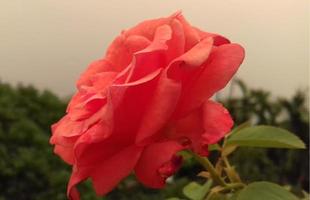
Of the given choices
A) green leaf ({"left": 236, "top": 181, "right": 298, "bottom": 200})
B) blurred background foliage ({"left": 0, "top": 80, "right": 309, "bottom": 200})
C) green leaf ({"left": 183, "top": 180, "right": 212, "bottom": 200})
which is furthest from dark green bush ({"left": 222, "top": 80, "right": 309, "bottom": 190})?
green leaf ({"left": 236, "top": 181, "right": 298, "bottom": 200})

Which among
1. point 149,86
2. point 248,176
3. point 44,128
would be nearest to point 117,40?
point 149,86

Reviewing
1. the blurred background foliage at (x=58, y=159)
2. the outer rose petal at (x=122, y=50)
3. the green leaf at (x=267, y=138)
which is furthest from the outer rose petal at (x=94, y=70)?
the blurred background foliage at (x=58, y=159)

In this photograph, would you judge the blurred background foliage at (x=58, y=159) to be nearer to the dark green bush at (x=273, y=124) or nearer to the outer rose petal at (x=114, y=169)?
the dark green bush at (x=273, y=124)

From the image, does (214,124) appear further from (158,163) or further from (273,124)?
(273,124)

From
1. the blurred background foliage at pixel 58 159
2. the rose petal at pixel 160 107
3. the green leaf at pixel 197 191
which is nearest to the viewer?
the rose petal at pixel 160 107

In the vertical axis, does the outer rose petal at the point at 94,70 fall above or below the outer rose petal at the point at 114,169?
above

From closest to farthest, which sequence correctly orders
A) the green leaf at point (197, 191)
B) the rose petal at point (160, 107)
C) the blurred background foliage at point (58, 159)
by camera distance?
1. the rose petal at point (160, 107)
2. the green leaf at point (197, 191)
3. the blurred background foliage at point (58, 159)

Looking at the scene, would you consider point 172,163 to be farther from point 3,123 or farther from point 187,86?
point 3,123

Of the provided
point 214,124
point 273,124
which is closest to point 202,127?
point 214,124
